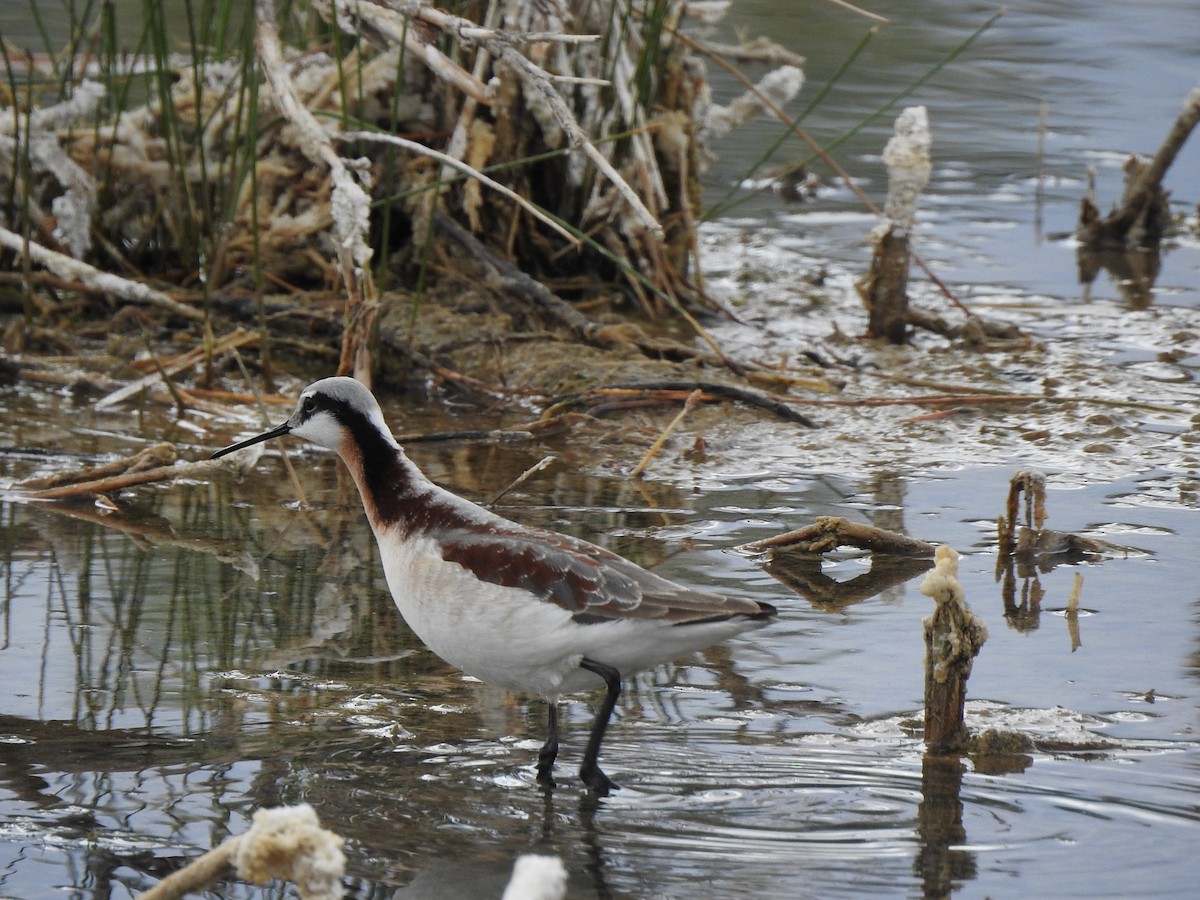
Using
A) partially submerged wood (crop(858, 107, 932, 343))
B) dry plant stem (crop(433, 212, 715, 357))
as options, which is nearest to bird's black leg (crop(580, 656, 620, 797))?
dry plant stem (crop(433, 212, 715, 357))

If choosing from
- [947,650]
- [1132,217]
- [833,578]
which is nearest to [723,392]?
[833,578]

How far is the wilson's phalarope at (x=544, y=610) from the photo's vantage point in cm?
377

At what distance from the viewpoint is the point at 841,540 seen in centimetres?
522

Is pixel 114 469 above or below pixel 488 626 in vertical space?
above

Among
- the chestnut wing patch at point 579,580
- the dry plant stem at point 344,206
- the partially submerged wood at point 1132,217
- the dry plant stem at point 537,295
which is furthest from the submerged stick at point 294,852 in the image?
the partially submerged wood at point 1132,217

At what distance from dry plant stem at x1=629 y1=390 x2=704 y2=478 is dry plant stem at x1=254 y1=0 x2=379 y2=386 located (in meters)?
1.13

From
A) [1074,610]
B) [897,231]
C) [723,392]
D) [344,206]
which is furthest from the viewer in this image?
[897,231]

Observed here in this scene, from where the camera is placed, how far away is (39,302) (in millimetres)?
7758

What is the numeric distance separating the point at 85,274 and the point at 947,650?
14.9ft

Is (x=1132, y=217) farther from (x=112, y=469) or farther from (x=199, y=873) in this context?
(x=199, y=873)

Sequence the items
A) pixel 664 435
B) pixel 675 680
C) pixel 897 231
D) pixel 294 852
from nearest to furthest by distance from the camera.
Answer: pixel 294 852, pixel 675 680, pixel 664 435, pixel 897 231

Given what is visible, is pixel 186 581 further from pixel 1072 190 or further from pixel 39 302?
pixel 1072 190

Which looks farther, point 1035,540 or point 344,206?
point 344,206

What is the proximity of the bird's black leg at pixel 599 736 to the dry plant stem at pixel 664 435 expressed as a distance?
2.37m
